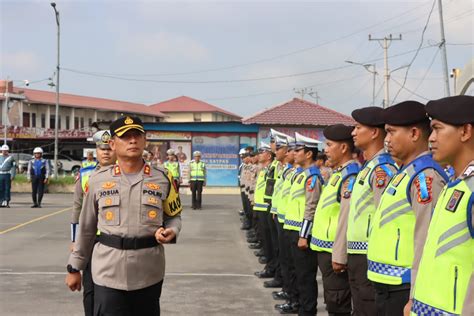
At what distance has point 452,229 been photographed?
267 centimetres

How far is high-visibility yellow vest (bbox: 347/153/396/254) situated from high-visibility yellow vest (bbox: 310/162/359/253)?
0.67m

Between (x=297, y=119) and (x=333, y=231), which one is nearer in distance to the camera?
(x=333, y=231)

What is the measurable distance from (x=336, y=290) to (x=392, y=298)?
5.12ft

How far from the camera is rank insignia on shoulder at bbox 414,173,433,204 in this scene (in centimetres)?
337

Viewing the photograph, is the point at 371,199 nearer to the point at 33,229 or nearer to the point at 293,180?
the point at 293,180

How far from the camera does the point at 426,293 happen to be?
2807mm

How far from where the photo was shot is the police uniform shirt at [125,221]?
163 inches

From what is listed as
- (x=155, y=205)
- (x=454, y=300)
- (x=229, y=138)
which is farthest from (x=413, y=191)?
(x=229, y=138)

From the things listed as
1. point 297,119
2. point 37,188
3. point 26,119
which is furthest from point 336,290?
point 26,119

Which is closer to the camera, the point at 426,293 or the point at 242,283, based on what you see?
the point at 426,293

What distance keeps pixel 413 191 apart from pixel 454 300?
95 cm

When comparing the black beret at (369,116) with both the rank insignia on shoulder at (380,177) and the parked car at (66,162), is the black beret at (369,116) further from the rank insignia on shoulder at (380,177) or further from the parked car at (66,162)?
the parked car at (66,162)

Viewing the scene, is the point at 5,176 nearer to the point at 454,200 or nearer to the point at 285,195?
the point at 285,195

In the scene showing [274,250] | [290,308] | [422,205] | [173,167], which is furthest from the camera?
[173,167]
